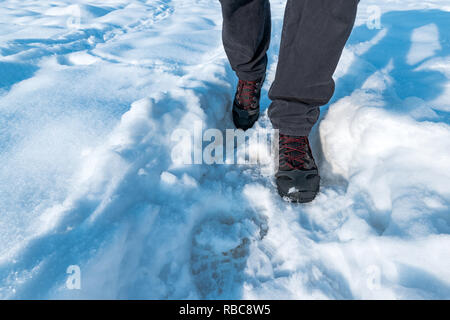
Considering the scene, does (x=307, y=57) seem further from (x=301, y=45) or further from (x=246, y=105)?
(x=246, y=105)

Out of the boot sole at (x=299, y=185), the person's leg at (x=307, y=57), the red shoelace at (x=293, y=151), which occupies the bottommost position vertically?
the boot sole at (x=299, y=185)

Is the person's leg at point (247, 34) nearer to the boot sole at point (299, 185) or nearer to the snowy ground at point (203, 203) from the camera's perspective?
the snowy ground at point (203, 203)

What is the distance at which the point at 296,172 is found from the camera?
0.99 metres

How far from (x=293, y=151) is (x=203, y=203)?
17.8 inches

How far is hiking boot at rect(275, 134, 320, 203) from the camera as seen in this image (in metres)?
0.96

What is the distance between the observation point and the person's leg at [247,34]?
1.18 metres

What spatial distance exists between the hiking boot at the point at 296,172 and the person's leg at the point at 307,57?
0.17 feet

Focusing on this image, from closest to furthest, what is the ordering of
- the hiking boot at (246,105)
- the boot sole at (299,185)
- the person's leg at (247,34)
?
1. the boot sole at (299,185)
2. the person's leg at (247,34)
3. the hiking boot at (246,105)

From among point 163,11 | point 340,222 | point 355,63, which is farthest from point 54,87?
point 163,11

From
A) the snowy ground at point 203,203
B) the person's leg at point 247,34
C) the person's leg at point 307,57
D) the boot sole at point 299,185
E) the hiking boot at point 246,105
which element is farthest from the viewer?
the hiking boot at point 246,105

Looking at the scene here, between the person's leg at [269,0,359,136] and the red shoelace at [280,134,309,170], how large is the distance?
3cm

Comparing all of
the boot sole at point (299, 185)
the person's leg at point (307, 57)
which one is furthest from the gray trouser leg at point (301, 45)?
the boot sole at point (299, 185)

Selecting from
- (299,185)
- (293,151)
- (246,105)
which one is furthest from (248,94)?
(299,185)

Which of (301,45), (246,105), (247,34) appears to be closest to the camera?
(301,45)
